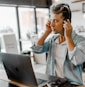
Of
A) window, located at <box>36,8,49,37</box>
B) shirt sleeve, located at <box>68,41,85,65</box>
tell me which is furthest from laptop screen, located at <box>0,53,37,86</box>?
window, located at <box>36,8,49,37</box>

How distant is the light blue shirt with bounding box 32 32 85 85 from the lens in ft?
4.25

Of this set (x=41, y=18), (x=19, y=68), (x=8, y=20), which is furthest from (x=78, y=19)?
(x=19, y=68)

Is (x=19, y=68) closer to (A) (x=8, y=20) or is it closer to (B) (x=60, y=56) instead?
(B) (x=60, y=56)

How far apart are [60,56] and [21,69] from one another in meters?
0.45

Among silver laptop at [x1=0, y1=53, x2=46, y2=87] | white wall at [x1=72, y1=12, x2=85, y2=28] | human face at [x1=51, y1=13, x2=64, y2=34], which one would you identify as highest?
white wall at [x1=72, y1=12, x2=85, y2=28]

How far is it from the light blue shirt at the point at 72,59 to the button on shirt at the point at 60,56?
0.11ft

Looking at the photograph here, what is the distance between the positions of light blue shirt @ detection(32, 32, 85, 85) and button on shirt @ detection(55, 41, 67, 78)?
0.03 metres

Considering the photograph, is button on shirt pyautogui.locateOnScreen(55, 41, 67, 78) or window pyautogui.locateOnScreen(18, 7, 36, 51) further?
window pyautogui.locateOnScreen(18, 7, 36, 51)

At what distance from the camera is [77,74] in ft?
4.63

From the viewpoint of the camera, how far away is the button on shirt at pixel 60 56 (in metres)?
1.49

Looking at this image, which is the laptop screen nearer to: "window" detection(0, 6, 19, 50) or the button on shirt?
the button on shirt

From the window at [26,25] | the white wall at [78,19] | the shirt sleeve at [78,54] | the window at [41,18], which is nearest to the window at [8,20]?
the window at [26,25]

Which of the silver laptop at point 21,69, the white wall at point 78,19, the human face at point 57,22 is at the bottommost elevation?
the silver laptop at point 21,69

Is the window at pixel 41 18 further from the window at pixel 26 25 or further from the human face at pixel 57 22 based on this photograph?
the human face at pixel 57 22
